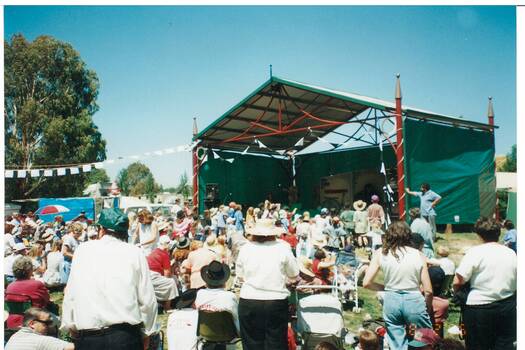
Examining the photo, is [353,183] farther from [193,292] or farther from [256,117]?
[193,292]

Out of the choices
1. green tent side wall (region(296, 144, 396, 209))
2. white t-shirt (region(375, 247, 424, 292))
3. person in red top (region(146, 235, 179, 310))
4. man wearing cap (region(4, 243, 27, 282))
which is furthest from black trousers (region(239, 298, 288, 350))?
green tent side wall (region(296, 144, 396, 209))

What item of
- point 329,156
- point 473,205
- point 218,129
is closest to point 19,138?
point 218,129

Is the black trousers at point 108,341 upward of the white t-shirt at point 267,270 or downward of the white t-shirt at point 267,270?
downward

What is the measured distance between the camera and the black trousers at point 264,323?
10.2ft

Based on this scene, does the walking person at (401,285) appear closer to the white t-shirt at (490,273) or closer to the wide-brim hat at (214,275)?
the white t-shirt at (490,273)

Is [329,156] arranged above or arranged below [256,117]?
below

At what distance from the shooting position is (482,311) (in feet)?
9.71

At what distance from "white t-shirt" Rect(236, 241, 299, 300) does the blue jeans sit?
87 cm

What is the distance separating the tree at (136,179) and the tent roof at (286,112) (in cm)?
7005

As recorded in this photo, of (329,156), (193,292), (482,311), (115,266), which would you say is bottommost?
(193,292)

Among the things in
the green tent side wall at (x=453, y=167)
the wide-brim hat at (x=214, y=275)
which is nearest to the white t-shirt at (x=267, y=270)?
the wide-brim hat at (x=214, y=275)

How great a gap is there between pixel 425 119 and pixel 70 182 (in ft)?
69.2

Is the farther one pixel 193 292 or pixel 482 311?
pixel 193 292
